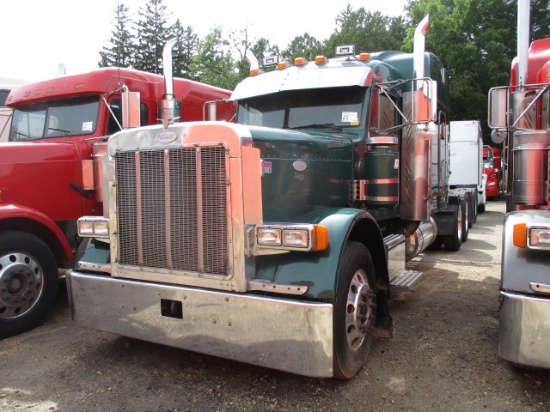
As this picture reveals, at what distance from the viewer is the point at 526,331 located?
281cm

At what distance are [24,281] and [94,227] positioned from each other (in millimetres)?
1391

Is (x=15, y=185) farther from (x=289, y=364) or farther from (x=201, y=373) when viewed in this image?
(x=289, y=364)

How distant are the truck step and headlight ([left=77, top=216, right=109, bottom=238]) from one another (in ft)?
8.70

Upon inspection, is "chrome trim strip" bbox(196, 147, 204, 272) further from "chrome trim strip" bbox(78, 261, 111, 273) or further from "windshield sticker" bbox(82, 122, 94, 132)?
"windshield sticker" bbox(82, 122, 94, 132)

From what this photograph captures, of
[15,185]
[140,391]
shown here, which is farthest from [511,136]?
[15,185]

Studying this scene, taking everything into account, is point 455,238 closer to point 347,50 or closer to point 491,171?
point 347,50

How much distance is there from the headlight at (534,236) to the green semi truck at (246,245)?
3.56 feet

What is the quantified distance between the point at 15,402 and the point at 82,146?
9.70 feet

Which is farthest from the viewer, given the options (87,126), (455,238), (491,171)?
(491,171)

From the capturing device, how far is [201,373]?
354 centimetres

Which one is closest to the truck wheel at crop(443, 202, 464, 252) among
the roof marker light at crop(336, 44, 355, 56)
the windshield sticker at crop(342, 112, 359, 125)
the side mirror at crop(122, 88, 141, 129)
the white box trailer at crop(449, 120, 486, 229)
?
the white box trailer at crop(449, 120, 486, 229)

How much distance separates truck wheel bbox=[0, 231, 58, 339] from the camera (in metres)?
4.31

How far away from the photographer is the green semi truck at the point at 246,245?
294 centimetres

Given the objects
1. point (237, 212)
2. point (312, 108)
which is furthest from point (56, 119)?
point (237, 212)
